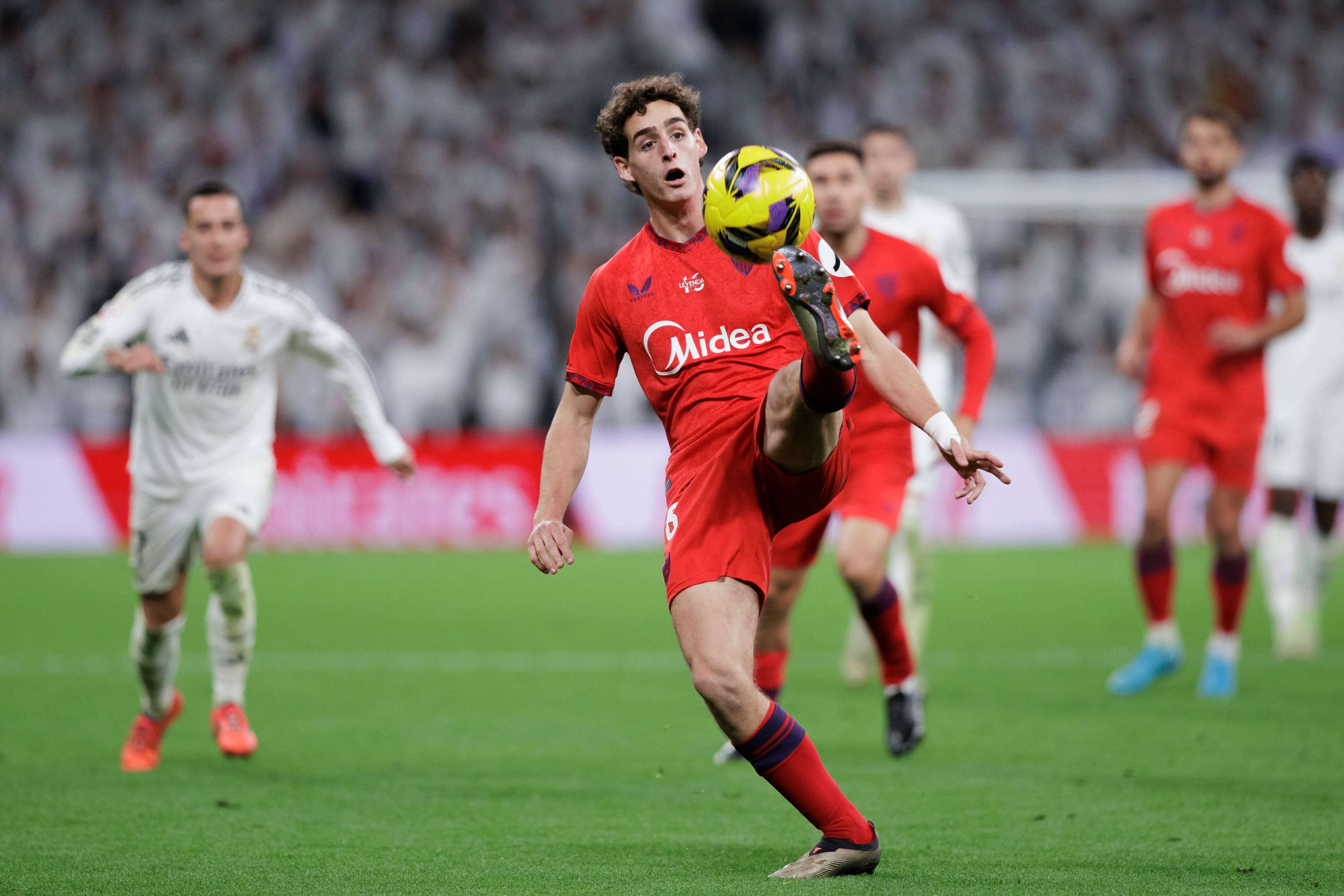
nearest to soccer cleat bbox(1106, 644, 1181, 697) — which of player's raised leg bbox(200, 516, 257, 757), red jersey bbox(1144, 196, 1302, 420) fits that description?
red jersey bbox(1144, 196, 1302, 420)

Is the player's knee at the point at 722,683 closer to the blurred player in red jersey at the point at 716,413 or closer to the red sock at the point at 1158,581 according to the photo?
the blurred player in red jersey at the point at 716,413

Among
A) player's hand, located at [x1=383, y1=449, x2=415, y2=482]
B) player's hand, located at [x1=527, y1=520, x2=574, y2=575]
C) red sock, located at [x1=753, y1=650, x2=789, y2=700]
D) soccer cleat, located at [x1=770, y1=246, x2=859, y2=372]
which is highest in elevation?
soccer cleat, located at [x1=770, y1=246, x2=859, y2=372]

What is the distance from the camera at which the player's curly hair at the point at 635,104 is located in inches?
173

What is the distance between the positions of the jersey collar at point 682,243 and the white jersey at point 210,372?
2.30 meters

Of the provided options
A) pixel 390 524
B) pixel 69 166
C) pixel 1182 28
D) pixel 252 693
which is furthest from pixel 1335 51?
pixel 252 693

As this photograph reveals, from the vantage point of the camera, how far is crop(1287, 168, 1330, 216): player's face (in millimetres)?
9172

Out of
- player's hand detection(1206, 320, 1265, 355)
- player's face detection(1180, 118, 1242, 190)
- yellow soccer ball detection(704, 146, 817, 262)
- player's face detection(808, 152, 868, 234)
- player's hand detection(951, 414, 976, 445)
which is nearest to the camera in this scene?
yellow soccer ball detection(704, 146, 817, 262)

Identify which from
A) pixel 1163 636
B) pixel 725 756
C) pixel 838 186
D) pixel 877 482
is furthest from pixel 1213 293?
pixel 725 756

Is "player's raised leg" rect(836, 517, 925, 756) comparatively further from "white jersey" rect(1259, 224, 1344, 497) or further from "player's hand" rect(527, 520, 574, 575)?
"white jersey" rect(1259, 224, 1344, 497)

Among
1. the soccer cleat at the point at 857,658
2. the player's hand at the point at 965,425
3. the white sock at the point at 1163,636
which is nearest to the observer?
the player's hand at the point at 965,425

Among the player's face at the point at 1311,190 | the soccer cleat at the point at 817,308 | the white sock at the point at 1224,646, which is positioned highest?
the player's face at the point at 1311,190

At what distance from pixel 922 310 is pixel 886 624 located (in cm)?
239

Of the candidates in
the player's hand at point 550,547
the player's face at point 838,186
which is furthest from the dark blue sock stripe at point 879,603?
the player's hand at point 550,547

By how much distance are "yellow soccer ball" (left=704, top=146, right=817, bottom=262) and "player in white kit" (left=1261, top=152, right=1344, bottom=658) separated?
6312mm
